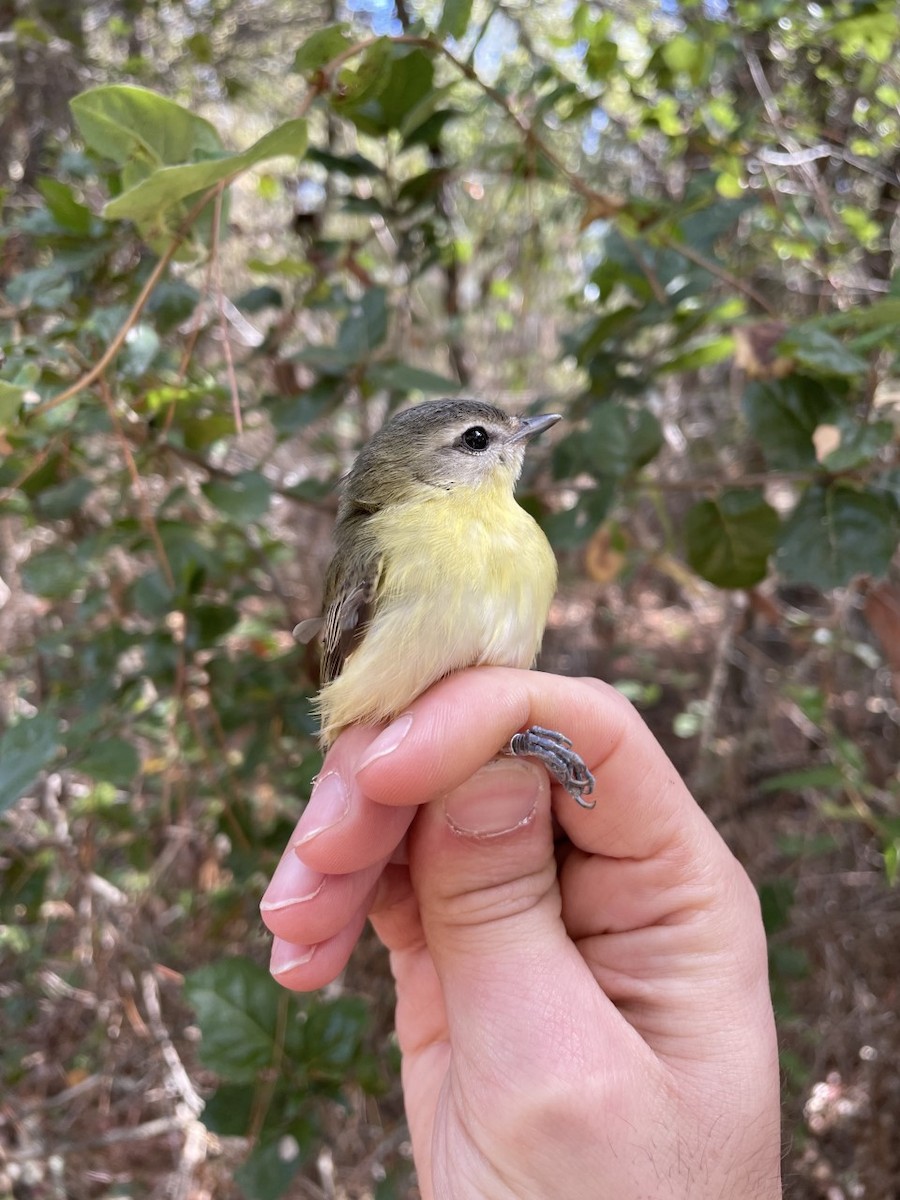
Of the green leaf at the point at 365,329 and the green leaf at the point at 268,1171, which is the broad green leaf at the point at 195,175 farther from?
the green leaf at the point at 268,1171

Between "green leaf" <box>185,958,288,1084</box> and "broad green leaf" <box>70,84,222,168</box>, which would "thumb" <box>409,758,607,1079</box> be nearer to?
"green leaf" <box>185,958,288,1084</box>

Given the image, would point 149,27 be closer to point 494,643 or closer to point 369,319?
point 369,319

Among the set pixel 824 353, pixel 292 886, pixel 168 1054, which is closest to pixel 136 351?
pixel 292 886

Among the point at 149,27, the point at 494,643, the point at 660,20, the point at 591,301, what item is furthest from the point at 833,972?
the point at 149,27

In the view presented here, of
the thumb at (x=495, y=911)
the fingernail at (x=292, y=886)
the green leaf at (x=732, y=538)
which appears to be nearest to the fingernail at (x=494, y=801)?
the thumb at (x=495, y=911)

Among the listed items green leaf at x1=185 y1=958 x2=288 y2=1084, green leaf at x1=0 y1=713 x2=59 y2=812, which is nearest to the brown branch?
green leaf at x1=0 y1=713 x2=59 y2=812

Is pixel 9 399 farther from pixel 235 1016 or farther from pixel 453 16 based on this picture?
pixel 235 1016
